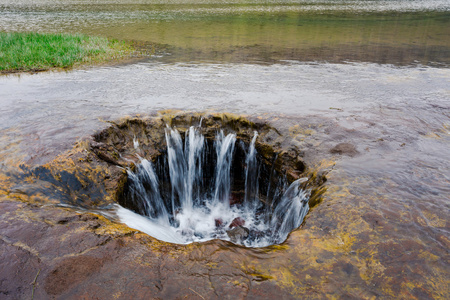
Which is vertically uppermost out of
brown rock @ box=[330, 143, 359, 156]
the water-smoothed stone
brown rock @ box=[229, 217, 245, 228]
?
brown rock @ box=[330, 143, 359, 156]

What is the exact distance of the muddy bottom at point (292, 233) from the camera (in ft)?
9.81

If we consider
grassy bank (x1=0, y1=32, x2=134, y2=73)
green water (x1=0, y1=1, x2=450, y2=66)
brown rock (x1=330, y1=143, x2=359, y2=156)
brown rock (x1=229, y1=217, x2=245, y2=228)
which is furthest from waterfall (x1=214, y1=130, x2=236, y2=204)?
grassy bank (x1=0, y1=32, x2=134, y2=73)

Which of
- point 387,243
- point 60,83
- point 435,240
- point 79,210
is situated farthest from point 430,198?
point 60,83

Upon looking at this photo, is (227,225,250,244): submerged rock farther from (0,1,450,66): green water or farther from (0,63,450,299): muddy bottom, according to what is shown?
(0,1,450,66): green water

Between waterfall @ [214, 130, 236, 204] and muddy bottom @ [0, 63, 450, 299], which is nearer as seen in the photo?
muddy bottom @ [0, 63, 450, 299]

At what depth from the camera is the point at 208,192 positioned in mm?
7469

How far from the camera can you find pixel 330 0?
58.3 meters

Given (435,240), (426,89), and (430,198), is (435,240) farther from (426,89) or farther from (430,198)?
(426,89)

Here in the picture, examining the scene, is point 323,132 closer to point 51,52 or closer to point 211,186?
point 211,186

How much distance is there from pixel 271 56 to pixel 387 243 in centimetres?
1386

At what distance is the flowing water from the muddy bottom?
0.08 feet

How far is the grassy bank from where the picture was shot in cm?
1373

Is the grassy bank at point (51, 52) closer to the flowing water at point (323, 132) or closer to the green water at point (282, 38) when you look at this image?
the flowing water at point (323, 132)

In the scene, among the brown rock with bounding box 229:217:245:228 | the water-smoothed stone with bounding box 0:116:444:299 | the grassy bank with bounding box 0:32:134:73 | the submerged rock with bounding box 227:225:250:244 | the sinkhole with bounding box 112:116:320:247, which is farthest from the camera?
the grassy bank with bounding box 0:32:134:73
